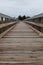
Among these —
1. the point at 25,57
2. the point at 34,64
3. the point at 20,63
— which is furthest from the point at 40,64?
the point at 25,57

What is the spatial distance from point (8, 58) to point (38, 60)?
557mm

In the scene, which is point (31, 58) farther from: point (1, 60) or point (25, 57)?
point (1, 60)

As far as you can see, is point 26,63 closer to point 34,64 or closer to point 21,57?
point 34,64

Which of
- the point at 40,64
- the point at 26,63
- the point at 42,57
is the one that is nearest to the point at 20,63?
the point at 26,63

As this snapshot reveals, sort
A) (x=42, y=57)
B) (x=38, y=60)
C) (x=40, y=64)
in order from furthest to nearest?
(x=42, y=57) → (x=38, y=60) → (x=40, y=64)

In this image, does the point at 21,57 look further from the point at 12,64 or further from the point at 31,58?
the point at 12,64

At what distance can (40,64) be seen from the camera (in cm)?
293

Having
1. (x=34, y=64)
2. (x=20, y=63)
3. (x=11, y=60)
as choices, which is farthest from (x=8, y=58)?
(x=34, y=64)

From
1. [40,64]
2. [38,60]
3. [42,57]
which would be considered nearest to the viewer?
[40,64]

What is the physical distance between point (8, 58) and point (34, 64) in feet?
1.98

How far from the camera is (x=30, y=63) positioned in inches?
119

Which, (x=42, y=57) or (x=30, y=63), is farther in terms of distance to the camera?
(x=42, y=57)

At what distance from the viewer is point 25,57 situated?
3428 millimetres

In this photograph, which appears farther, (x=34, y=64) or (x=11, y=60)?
(x=11, y=60)
